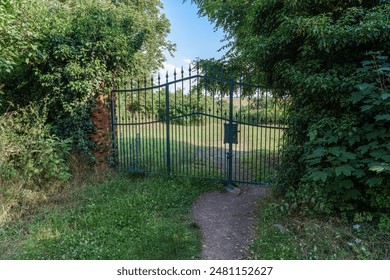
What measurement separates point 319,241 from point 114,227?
2.71m

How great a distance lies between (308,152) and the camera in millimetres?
3740

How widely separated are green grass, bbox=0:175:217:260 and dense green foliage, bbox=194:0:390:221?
173 cm

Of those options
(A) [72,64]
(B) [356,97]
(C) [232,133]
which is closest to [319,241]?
(B) [356,97]

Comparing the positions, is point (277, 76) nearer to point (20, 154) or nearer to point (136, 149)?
point (136, 149)

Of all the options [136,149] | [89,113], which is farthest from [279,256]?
[89,113]

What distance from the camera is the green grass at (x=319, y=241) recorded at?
309 cm

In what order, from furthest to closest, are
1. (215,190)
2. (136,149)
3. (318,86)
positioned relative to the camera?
(136,149) < (215,190) < (318,86)

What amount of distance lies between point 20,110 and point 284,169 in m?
5.21

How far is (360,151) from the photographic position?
10.9ft

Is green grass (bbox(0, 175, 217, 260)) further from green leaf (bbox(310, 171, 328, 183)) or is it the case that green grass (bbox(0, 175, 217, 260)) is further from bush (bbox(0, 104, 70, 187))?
green leaf (bbox(310, 171, 328, 183))

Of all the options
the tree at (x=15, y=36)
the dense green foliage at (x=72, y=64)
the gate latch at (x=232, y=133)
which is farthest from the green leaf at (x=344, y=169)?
the tree at (x=15, y=36)

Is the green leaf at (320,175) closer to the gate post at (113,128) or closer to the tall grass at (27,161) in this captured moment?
the gate post at (113,128)
